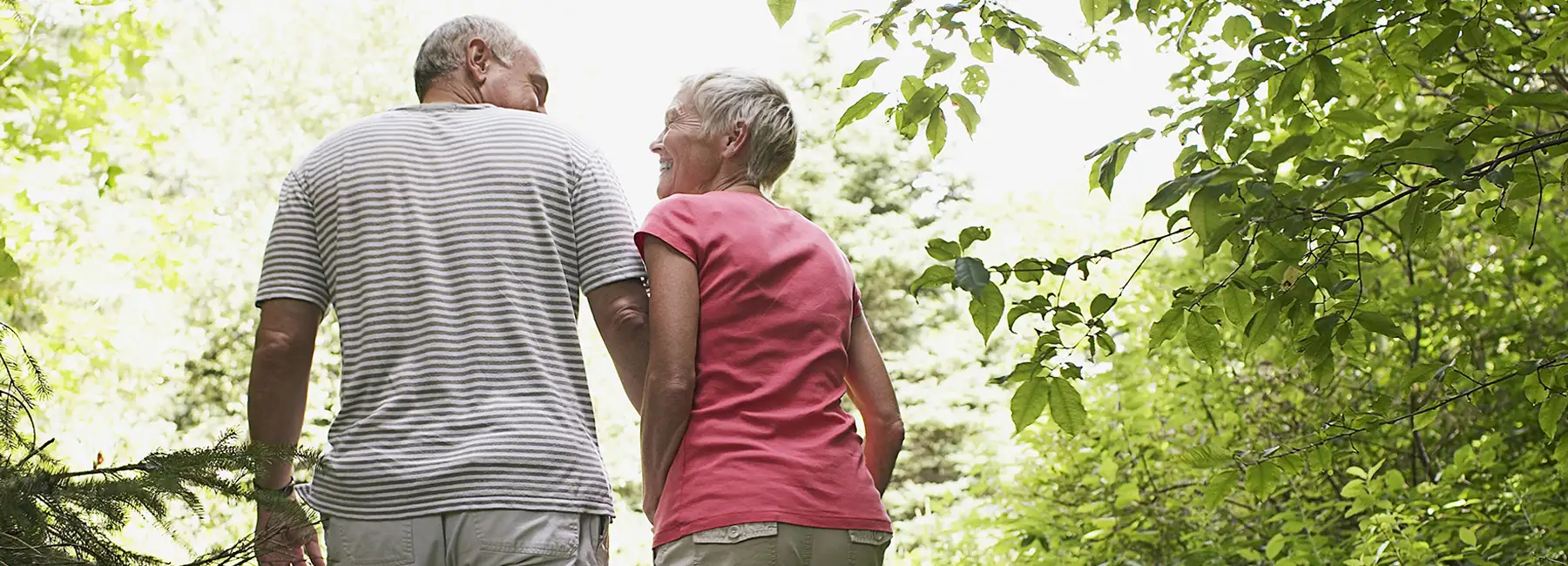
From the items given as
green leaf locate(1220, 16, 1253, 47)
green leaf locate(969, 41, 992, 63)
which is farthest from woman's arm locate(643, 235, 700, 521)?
green leaf locate(1220, 16, 1253, 47)

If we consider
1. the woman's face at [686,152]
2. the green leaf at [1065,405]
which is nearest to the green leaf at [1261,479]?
the green leaf at [1065,405]

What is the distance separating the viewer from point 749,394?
1.44 meters

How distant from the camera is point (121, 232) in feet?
28.0

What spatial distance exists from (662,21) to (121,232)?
378 inches

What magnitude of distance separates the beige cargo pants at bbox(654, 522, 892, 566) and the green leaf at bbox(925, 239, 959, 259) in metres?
0.34

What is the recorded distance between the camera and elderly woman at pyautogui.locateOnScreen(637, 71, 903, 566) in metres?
1.39

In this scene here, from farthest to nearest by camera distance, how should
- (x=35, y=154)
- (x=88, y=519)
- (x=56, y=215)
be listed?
(x=56, y=215) < (x=35, y=154) < (x=88, y=519)

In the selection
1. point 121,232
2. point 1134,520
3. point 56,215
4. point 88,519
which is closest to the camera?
point 88,519

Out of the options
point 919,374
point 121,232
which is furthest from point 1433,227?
point 919,374

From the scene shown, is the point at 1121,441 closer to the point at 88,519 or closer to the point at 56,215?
the point at 88,519

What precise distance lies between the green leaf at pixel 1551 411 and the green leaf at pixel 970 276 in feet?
3.12

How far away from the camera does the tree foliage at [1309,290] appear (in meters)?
1.67

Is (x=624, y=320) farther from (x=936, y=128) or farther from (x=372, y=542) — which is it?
(x=936, y=128)

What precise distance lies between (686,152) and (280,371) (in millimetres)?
548
